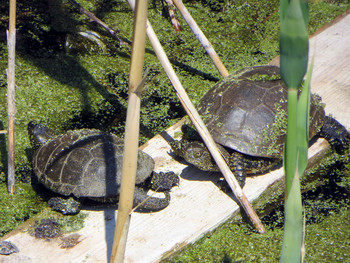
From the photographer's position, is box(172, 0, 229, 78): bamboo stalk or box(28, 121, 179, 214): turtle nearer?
box(28, 121, 179, 214): turtle

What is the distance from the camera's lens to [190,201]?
2.60 m

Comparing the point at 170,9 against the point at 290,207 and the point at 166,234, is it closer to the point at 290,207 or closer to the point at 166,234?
the point at 166,234

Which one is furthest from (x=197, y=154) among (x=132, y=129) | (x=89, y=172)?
(x=132, y=129)

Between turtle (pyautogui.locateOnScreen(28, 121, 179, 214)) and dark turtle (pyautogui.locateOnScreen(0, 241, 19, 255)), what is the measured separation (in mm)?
322

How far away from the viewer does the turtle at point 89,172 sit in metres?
2.48

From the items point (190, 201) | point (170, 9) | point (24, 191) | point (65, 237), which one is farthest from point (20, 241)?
point (170, 9)

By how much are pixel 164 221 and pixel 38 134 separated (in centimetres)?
103

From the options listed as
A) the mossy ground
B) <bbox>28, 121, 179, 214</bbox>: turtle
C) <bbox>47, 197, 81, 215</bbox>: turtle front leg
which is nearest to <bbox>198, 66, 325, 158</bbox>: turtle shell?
the mossy ground

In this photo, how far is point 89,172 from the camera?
252 centimetres

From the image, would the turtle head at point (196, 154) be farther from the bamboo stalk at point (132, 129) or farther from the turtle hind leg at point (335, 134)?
the bamboo stalk at point (132, 129)

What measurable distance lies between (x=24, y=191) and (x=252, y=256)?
137 centimetres

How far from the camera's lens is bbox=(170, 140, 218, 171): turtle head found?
8.70 ft

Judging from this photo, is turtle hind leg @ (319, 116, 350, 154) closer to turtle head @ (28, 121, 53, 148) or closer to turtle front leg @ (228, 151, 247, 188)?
turtle front leg @ (228, 151, 247, 188)

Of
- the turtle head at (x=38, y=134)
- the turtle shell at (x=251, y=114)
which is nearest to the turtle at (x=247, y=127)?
the turtle shell at (x=251, y=114)
